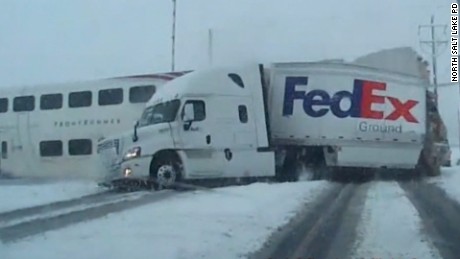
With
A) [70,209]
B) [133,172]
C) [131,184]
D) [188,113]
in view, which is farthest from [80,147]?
[70,209]

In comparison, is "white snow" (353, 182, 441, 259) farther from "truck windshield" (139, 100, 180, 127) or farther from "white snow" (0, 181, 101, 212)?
"white snow" (0, 181, 101, 212)

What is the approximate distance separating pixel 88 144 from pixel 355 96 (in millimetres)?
11011

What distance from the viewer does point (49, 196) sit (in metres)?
19.9

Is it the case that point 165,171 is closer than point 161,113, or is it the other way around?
point 165,171

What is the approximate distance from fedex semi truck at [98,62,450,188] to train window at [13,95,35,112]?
1047cm

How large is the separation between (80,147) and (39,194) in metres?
9.97

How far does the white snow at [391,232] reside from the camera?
9523 mm

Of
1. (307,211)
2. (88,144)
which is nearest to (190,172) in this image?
(307,211)

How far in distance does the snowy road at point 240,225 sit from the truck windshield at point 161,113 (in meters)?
2.56

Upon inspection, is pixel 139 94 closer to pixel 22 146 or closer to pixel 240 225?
pixel 22 146

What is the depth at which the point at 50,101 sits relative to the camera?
31.3 meters

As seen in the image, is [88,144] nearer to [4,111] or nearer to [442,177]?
[4,111]

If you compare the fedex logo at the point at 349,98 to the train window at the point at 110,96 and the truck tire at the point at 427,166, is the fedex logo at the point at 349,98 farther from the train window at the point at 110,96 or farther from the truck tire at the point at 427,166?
the train window at the point at 110,96

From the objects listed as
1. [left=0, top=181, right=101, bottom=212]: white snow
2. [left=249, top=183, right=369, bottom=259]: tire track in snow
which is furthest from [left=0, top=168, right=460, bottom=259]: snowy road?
[left=0, top=181, right=101, bottom=212]: white snow
